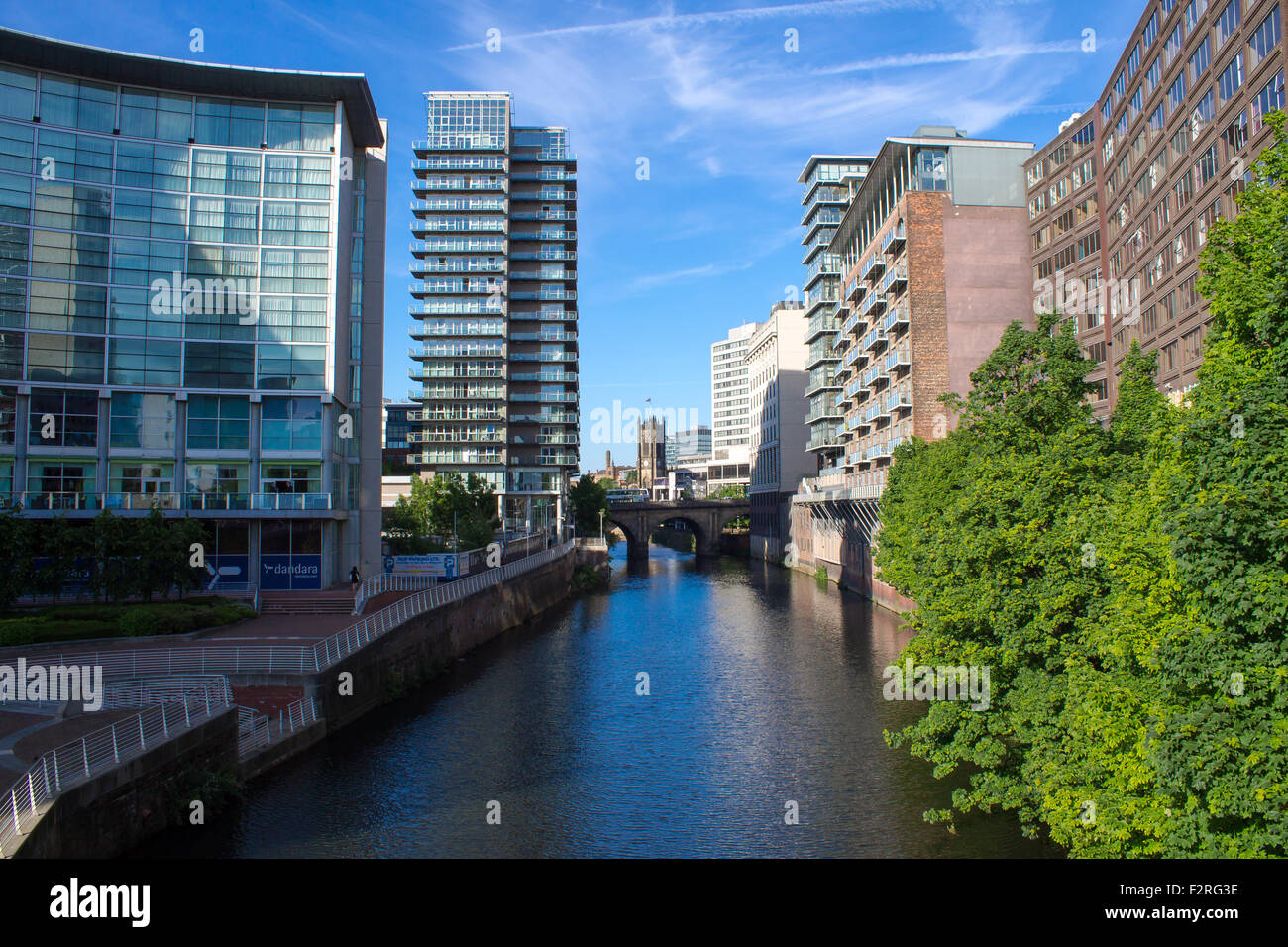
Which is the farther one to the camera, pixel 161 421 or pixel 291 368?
pixel 291 368

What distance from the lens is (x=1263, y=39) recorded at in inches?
1253

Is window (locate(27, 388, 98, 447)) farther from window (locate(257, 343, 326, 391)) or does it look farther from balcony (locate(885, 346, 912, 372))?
balcony (locate(885, 346, 912, 372))

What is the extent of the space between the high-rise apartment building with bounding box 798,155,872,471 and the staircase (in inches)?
2087

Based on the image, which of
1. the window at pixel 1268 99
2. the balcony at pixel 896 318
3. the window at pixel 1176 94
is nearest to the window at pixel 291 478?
the balcony at pixel 896 318

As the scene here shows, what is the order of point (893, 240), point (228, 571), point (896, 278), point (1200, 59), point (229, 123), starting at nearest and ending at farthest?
1. point (1200, 59)
2. point (228, 571)
3. point (229, 123)
4. point (896, 278)
5. point (893, 240)

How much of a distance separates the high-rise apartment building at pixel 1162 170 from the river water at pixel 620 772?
19118mm

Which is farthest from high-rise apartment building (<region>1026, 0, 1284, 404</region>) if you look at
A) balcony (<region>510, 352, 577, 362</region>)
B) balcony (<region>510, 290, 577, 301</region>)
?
balcony (<region>510, 352, 577, 362</region>)

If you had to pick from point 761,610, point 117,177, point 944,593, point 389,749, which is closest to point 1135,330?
point 761,610

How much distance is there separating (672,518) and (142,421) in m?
81.9

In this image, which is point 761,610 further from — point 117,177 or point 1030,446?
point 117,177

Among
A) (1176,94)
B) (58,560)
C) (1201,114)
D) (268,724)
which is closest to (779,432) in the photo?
(1176,94)

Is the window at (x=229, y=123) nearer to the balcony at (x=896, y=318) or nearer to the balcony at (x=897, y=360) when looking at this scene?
the balcony at (x=896, y=318)

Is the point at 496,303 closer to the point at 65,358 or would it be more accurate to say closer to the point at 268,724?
the point at 65,358
